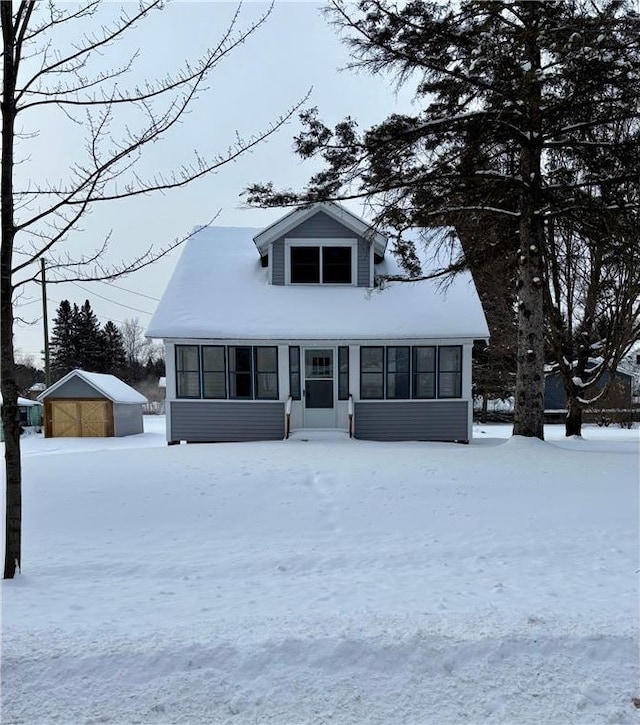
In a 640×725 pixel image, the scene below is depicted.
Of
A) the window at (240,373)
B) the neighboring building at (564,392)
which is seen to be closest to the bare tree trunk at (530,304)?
the window at (240,373)

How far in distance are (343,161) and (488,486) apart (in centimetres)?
637

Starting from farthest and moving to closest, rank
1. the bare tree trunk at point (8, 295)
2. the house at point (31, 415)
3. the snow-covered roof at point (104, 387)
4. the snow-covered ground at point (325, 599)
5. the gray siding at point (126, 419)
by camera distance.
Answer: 1. the house at point (31, 415)
2. the gray siding at point (126, 419)
3. the snow-covered roof at point (104, 387)
4. the bare tree trunk at point (8, 295)
5. the snow-covered ground at point (325, 599)

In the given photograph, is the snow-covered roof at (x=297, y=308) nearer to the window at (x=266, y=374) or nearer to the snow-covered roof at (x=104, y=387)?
the window at (x=266, y=374)

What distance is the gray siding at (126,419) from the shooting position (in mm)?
24094

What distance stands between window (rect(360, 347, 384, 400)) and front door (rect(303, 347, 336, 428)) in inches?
32.1

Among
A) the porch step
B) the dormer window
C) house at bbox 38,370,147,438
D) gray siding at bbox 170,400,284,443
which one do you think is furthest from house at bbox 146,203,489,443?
house at bbox 38,370,147,438

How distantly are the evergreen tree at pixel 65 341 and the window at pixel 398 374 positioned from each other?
42250mm

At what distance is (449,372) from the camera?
1352cm

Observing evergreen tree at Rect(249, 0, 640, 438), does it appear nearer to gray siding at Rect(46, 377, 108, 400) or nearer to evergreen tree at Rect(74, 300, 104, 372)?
gray siding at Rect(46, 377, 108, 400)

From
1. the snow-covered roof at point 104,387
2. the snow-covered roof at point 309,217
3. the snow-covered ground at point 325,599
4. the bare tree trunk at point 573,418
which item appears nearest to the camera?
the snow-covered ground at point 325,599

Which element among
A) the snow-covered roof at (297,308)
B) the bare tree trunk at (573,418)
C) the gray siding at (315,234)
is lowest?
the bare tree trunk at (573,418)

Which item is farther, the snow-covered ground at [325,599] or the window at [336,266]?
the window at [336,266]

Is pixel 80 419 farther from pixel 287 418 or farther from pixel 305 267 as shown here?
pixel 305 267

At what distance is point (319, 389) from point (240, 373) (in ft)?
6.83
